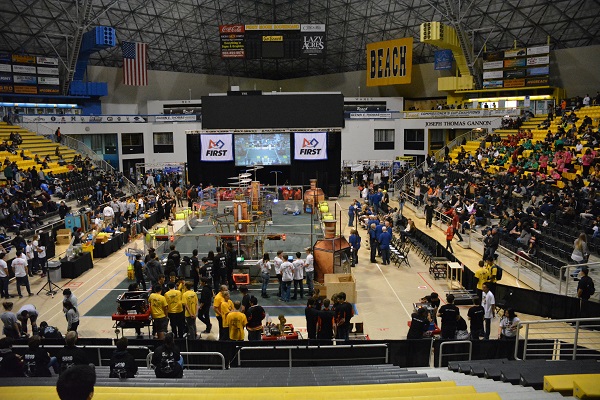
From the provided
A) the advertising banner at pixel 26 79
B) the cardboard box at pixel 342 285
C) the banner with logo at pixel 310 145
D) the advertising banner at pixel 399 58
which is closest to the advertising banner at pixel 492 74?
the advertising banner at pixel 399 58

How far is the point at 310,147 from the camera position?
37.3 metres

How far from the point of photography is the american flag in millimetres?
45719

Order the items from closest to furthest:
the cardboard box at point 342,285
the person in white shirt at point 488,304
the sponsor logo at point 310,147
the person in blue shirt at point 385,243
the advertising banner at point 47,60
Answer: the person in white shirt at point 488,304, the cardboard box at point 342,285, the person in blue shirt at point 385,243, the sponsor logo at point 310,147, the advertising banner at point 47,60

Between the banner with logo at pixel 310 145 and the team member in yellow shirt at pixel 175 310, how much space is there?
2545 centimetres

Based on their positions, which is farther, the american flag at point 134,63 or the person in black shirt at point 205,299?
the american flag at point 134,63

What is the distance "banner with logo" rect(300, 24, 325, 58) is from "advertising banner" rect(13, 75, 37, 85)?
20682 millimetres

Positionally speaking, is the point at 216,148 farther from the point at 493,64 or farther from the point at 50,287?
the point at 493,64

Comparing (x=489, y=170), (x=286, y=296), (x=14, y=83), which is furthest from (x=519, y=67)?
(x=14, y=83)

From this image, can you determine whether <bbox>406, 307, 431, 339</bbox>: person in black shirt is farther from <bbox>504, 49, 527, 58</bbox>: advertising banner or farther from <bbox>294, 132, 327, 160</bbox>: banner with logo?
<bbox>504, 49, 527, 58</bbox>: advertising banner

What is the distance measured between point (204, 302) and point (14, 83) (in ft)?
119

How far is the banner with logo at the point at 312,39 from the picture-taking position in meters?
43.6

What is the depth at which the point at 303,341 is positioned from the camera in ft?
34.8

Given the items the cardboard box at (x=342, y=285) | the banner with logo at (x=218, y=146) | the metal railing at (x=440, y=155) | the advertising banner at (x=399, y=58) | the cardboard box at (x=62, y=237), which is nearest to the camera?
the cardboard box at (x=342, y=285)

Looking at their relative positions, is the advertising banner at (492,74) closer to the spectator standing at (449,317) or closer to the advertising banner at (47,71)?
the advertising banner at (47,71)
